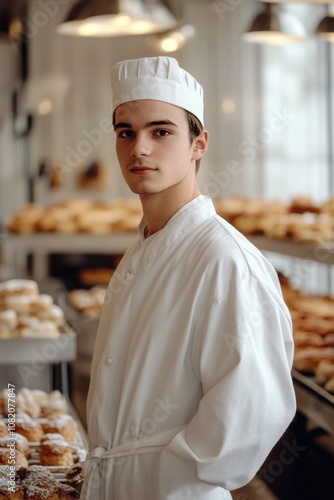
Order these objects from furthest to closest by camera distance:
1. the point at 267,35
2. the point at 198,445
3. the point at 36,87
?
the point at 36,87 → the point at 267,35 → the point at 198,445

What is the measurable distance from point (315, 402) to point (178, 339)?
5.80 ft

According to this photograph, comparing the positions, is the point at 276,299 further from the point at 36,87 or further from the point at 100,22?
the point at 36,87

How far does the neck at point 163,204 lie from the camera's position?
5.85 feet

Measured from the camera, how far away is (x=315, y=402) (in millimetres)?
3230

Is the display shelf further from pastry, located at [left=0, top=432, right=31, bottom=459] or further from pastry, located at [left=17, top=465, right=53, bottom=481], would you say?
pastry, located at [left=17, top=465, right=53, bottom=481]

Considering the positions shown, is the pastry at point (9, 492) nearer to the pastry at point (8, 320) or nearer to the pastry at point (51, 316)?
the pastry at point (8, 320)

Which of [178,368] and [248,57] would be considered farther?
[248,57]

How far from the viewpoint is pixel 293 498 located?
11.3 ft

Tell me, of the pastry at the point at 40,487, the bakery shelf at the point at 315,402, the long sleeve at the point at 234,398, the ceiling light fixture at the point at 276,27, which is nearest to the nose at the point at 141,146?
the long sleeve at the point at 234,398

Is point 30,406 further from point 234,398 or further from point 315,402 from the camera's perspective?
point 234,398

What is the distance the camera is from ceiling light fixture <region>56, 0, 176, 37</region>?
3.78 metres

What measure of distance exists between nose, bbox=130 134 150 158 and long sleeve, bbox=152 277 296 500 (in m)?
0.37

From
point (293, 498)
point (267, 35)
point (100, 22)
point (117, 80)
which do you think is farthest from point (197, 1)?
point (117, 80)

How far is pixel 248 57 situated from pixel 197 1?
0.79 meters
